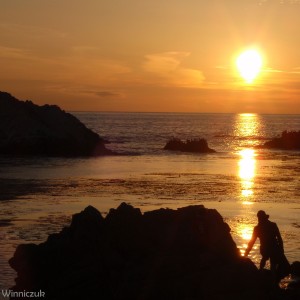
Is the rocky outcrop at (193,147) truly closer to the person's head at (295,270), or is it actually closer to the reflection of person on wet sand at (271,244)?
the person's head at (295,270)

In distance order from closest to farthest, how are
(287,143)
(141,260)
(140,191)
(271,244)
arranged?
(141,260)
(271,244)
(140,191)
(287,143)

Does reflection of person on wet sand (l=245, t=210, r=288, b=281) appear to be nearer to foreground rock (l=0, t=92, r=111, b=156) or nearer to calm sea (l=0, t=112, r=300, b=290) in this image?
calm sea (l=0, t=112, r=300, b=290)

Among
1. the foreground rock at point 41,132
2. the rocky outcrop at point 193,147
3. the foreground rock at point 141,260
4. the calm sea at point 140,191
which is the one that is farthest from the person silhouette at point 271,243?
the rocky outcrop at point 193,147

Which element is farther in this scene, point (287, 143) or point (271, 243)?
point (287, 143)

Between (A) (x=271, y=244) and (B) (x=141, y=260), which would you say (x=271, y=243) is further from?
(B) (x=141, y=260)

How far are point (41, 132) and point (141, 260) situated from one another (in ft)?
185

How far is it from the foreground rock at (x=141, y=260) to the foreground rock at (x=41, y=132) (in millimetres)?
52727

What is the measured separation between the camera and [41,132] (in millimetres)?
69750

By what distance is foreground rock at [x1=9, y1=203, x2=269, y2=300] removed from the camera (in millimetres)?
13656

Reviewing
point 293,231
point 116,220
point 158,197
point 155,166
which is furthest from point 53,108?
point 116,220

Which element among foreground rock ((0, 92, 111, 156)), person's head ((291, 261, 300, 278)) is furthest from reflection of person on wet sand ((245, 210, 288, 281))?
foreground rock ((0, 92, 111, 156))

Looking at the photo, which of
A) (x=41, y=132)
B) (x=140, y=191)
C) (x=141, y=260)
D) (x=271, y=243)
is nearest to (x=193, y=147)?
(x=41, y=132)

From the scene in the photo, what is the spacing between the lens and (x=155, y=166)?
5600cm

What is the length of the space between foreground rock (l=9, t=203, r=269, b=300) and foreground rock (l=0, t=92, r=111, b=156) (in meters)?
52.7
